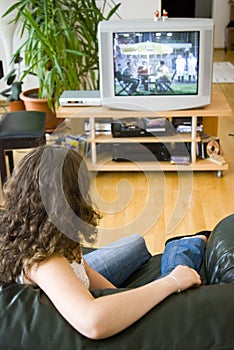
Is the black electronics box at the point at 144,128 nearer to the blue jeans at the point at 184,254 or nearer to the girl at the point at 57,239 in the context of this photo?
the blue jeans at the point at 184,254

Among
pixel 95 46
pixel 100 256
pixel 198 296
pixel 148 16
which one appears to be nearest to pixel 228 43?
pixel 148 16

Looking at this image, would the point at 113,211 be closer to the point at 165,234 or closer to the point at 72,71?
the point at 165,234

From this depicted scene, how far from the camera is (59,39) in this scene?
420cm

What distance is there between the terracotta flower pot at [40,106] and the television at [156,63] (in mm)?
935

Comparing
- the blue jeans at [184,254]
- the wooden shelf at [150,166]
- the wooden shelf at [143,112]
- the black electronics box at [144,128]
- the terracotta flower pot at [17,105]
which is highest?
the blue jeans at [184,254]

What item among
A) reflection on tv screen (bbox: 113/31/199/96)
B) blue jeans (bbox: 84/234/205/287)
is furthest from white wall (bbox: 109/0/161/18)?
blue jeans (bbox: 84/234/205/287)

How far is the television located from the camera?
3.62 metres

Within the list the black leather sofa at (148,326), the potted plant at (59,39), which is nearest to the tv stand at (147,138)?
the potted plant at (59,39)

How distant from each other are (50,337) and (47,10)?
136 inches

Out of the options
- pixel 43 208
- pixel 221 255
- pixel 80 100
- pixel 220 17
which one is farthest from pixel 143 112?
pixel 220 17

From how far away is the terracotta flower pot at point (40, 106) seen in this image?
4598mm

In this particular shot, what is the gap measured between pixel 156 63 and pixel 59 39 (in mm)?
873

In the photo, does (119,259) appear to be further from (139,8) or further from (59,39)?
(139,8)

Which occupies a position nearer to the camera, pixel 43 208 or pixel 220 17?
pixel 43 208
